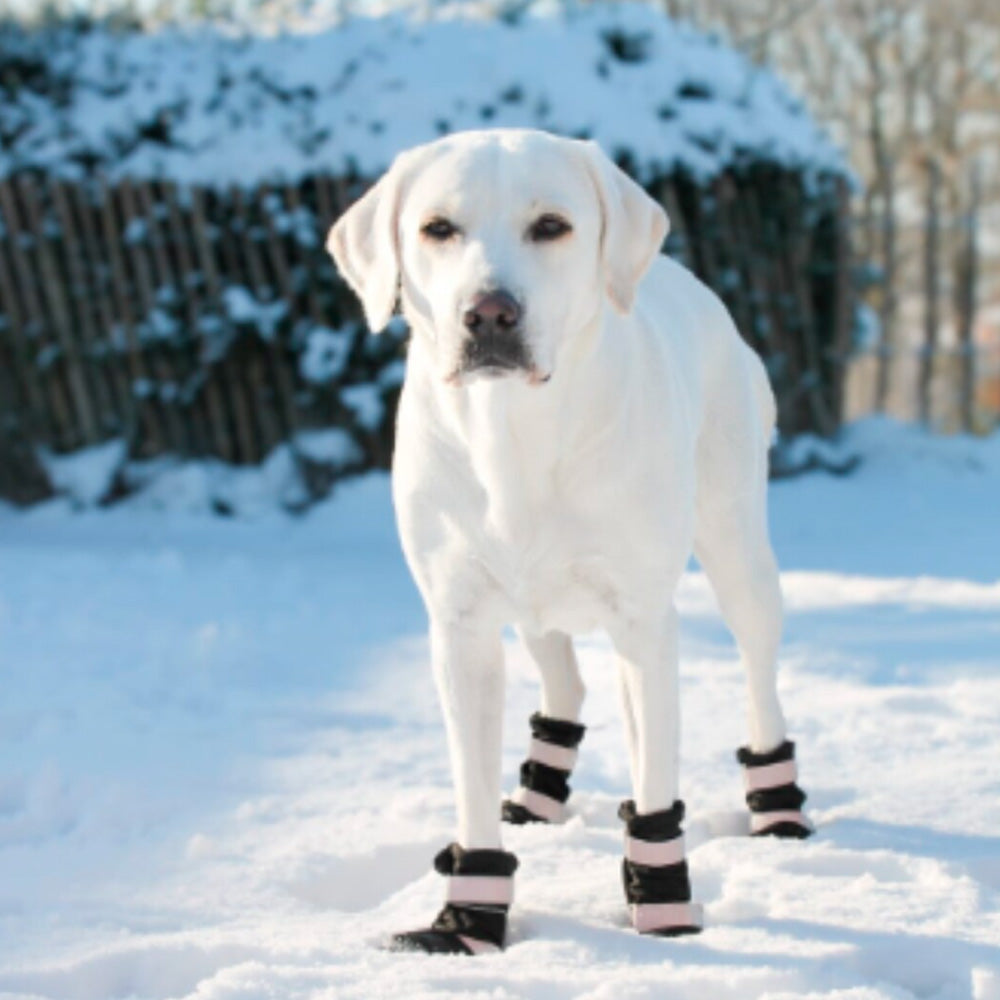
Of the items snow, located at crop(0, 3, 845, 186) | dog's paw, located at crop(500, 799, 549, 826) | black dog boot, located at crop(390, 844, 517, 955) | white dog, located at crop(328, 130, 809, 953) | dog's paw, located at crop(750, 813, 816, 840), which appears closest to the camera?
white dog, located at crop(328, 130, 809, 953)

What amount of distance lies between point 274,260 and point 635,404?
6.15 meters

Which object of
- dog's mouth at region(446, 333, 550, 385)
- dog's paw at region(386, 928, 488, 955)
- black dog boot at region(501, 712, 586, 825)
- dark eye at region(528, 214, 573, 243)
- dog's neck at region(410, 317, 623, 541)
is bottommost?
black dog boot at region(501, 712, 586, 825)

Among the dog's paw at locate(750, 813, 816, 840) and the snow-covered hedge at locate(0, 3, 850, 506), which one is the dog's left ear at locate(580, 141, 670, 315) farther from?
the snow-covered hedge at locate(0, 3, 850, 506)

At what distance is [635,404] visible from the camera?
9.18 feet

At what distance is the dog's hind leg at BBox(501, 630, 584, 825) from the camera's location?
352 centimetres

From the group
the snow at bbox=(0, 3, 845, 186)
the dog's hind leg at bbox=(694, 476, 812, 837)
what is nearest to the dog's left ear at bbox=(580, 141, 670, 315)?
the dog's hind leg at bbox=(694, 476, 812, 837)

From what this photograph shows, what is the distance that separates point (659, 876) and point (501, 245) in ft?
3.90

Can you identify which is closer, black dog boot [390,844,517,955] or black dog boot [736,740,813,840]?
black dog boot [390,844,517,955]

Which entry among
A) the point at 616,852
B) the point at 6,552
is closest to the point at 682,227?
the point at 6,552

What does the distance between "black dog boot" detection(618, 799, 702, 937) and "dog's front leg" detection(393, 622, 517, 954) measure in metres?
0.23

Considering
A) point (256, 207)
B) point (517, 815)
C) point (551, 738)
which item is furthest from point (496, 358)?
point (256, 207)

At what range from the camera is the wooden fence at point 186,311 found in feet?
28.1

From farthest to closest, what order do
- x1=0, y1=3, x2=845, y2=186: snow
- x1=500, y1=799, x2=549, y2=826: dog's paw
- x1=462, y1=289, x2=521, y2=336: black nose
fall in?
x1=0, y1=3, x2=845, y2=186: snow
x1=500, y1=799, x2=549, y2=826: dog's paw
x1=462, y1=289, x2=521, y2=336: black nose

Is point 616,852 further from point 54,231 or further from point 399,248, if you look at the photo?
point 54,231
